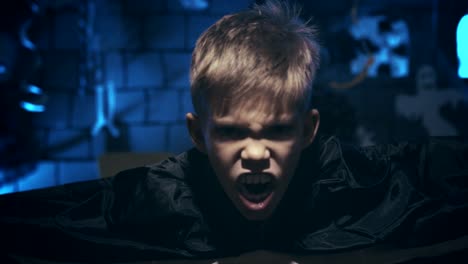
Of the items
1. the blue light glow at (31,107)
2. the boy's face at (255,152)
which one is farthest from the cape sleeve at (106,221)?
the blue light glow at (31,107)

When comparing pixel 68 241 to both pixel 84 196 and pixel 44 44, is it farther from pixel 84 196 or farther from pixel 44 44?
pixel 44 44

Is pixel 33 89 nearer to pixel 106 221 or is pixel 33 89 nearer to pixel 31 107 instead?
pixel 31 107

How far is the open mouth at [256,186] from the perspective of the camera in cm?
66

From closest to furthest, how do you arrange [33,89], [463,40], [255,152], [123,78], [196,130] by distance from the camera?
[255,152] → [196,130] → [463,40] → [33,89] → [123,78]

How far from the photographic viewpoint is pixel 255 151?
626 millimetres

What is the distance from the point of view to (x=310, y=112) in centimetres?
71

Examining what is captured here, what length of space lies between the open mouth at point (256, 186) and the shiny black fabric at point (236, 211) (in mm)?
91

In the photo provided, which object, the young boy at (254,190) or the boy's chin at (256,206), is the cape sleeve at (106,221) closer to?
the young boy at (254,190)

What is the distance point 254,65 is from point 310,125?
15cm

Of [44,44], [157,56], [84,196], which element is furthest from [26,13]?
[84,196]

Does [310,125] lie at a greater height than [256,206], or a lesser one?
greater

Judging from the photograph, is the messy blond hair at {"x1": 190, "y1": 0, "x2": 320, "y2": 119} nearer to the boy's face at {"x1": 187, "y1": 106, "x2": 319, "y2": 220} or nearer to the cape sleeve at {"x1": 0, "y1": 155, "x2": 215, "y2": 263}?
the boy's face at {"x1": 187, "y1": 106, "x2": 319, "y2": 220}

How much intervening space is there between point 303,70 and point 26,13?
4.74 feet

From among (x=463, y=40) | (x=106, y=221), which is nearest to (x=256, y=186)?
(x=106, y=221)
